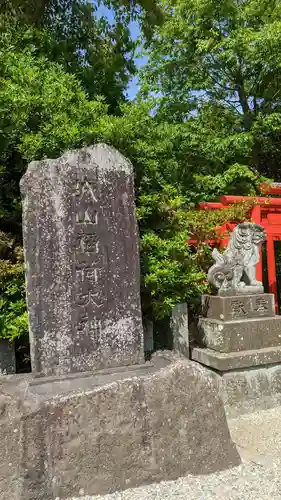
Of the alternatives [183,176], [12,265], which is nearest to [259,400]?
[12,265]

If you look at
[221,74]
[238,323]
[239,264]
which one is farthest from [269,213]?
[221,74]

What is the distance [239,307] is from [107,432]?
239cm

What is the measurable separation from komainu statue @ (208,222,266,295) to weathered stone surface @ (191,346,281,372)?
0.70 metres

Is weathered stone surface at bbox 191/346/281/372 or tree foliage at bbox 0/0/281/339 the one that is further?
tree foliage at bbox 0/0/281/339

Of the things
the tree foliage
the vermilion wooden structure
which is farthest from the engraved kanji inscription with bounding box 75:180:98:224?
the vermilion wooden structure

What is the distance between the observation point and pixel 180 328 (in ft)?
14.8

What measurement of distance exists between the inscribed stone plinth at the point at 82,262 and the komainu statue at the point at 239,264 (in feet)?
5.51

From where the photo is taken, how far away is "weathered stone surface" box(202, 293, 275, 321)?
4391 millimetres

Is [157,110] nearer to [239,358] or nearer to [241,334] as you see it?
[241,334]

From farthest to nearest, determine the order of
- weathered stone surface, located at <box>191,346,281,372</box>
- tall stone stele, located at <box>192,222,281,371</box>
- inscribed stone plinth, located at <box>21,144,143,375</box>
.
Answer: tall stone stele, located at <box>192,222,281,371</box>
weathered stone surface, located at <box>191,346,281,372</box>
inscribed stone plinth, located at <box>21,144,143,375</box>

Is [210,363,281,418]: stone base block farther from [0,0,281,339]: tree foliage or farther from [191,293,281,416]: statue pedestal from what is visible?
[0,0,281,339]: tree foliage

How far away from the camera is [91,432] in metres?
2.49

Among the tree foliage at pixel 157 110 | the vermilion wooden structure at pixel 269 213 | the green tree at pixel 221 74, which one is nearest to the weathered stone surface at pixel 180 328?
the tree foliage at pixel 157 110

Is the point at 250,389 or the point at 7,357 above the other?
the point at 7,357
